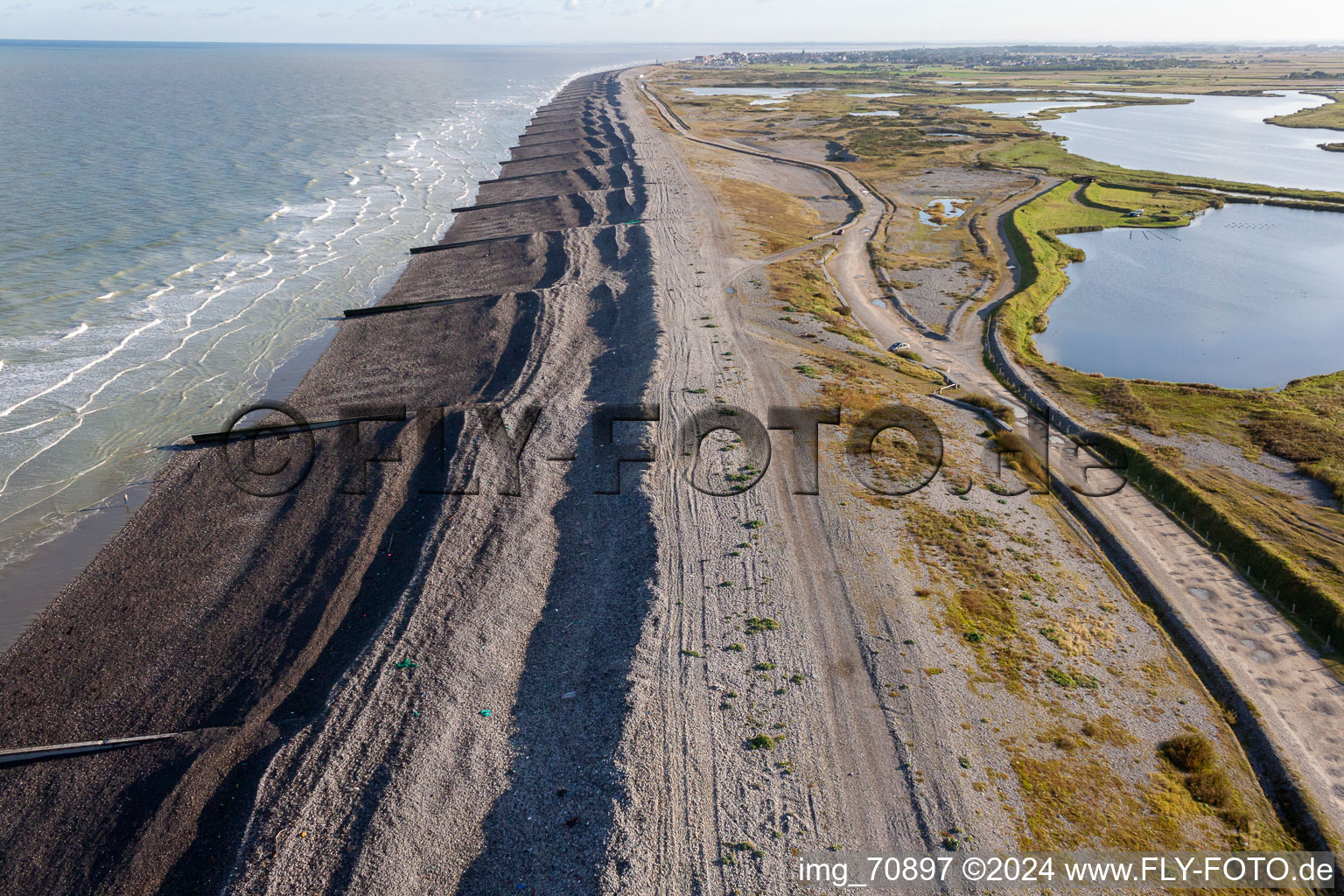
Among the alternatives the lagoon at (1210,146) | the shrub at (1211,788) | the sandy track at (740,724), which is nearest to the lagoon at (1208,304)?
the lagoon at (1210,146)

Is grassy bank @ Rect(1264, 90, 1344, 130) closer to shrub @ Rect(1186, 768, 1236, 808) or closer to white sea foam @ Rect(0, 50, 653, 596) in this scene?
white sea foam @ Rect(0, 50, 653, 596)

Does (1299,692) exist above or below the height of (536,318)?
below

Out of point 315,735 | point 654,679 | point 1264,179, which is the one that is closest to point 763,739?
point 654,679

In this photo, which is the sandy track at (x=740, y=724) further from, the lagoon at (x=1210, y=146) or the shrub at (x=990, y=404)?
the lagoon at (x=1210, y=146)

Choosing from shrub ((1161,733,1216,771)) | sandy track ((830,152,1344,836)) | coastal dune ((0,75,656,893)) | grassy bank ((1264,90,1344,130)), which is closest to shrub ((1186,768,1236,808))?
shrub ((1161,733,1216,771))

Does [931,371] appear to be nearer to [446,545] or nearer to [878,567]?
[878,567]

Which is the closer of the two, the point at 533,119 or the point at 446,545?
the point at 446,545

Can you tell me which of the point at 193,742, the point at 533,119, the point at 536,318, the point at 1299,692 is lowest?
the point at 1299,692
